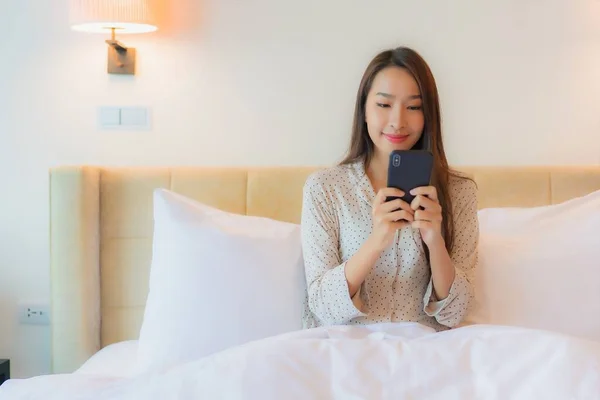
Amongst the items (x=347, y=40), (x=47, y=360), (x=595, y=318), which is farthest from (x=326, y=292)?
(x=47, y=360)

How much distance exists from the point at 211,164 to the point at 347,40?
1.65 feet

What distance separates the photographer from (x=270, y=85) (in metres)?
2.21

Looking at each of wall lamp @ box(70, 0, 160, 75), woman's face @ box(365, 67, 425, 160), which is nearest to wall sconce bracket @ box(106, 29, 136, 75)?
wall lamp @ box(70, 0, 160, 75)

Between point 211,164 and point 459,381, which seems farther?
point 211,164

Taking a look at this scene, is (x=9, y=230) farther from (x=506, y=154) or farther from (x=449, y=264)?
(x=506, y=154)

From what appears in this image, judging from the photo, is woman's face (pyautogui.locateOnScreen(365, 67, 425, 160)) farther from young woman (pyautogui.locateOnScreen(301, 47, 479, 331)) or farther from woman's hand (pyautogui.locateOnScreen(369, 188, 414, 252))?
woman's hand (pyautogui.locateOnScreen(369, 188, 414, 252))

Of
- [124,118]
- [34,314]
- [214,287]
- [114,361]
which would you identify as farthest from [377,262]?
[34,314]

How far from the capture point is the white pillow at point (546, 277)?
1.80 metres

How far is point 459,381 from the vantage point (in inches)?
52.5

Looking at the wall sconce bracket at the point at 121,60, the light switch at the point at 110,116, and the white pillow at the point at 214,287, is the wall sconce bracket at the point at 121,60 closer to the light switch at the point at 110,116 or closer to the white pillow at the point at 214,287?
the light switch at the point at 110,116

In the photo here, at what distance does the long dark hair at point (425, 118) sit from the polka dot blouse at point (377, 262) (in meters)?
0.03

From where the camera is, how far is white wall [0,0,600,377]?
7.18 feet

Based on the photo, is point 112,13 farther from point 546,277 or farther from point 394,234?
point 546,277

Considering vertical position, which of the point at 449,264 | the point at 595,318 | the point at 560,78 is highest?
the point at 560,78
